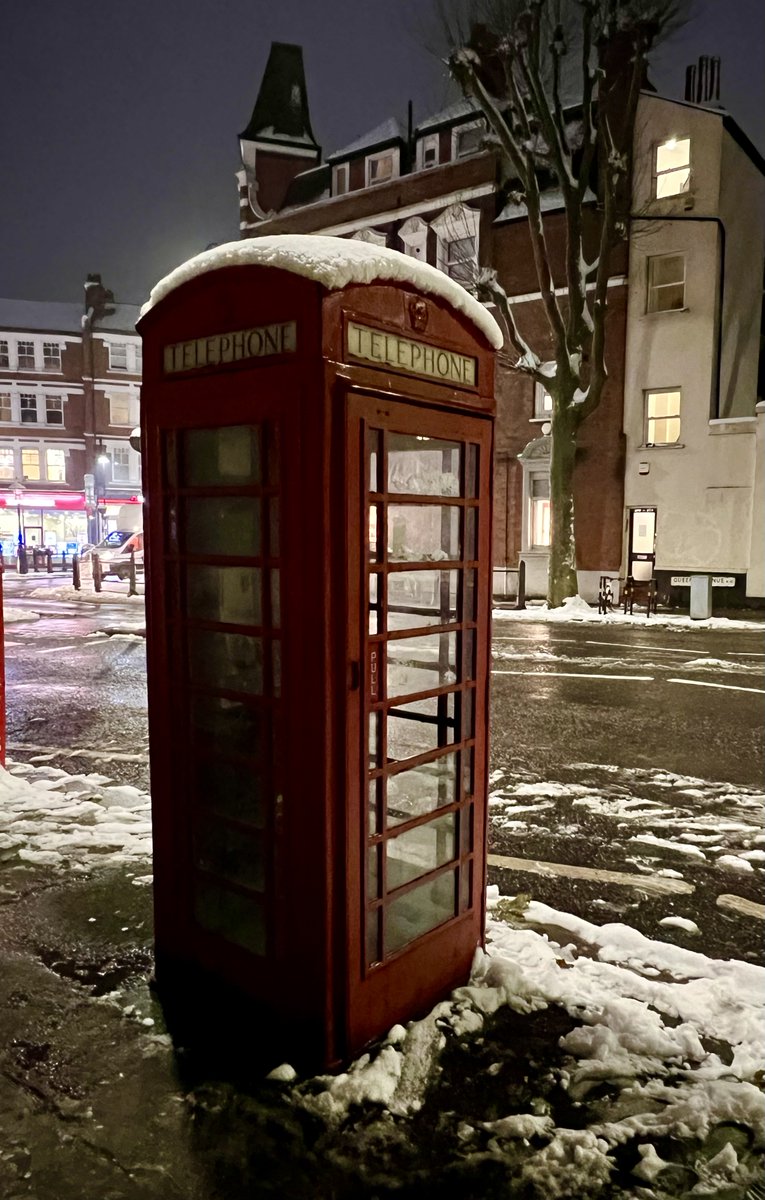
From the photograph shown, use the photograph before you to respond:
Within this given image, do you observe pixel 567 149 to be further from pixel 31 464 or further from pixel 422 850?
pixel 31 464

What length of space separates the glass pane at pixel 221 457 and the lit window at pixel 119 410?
43062 millimetres

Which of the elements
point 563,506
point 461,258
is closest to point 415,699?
point 563,506

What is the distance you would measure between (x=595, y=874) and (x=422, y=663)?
1.96 metres

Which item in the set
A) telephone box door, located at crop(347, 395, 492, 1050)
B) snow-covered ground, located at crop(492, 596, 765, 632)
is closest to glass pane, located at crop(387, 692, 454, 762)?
telephone box door, located at crop(347, 395, 492, 1050)

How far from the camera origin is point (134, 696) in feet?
29.9

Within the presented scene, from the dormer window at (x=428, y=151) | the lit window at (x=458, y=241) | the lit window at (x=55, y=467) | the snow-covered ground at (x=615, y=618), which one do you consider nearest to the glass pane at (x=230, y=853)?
the snow-covered ground at (x=615, y=618)

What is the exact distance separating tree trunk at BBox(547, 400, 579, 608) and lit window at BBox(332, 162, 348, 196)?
13467 millimetres

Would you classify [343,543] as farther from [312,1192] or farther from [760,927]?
[760,927]

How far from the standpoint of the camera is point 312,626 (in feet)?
8.25

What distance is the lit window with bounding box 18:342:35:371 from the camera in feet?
139

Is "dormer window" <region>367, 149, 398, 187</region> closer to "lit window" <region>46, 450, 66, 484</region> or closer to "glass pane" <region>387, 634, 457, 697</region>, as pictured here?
"lit window" <region>46, 450, 66, 484</region>

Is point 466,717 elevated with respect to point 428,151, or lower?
lower

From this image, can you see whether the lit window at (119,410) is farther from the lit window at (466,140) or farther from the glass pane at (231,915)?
the glass pane at (231,915)

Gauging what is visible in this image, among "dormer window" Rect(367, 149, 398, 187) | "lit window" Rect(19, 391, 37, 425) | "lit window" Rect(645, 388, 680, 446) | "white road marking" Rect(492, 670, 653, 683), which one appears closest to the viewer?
"white road marking" Rect(492, 670, 653, 683)
